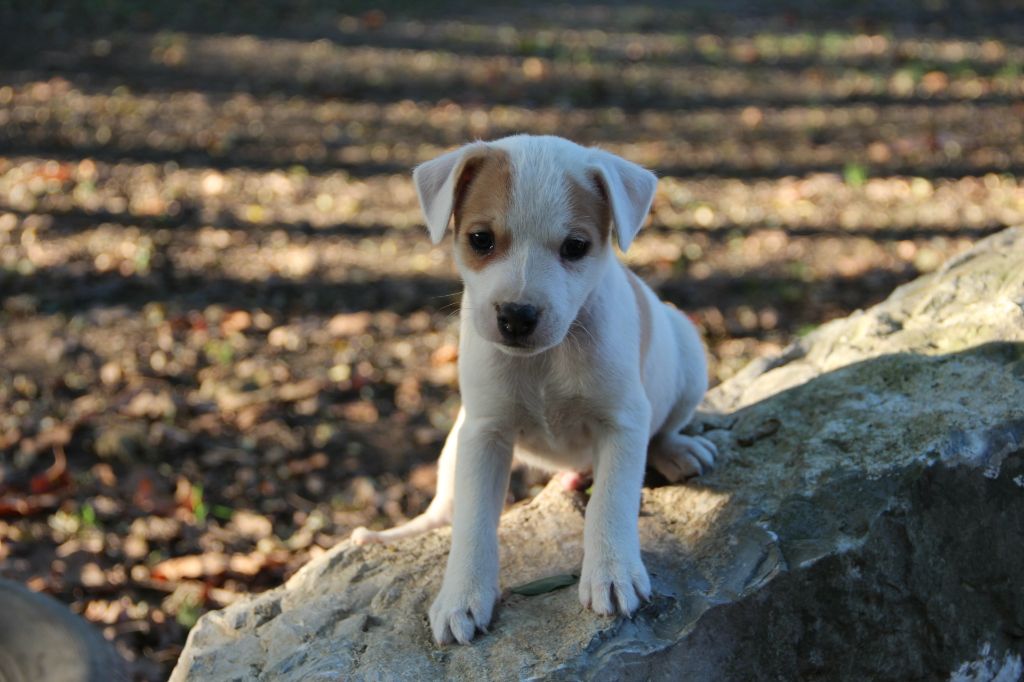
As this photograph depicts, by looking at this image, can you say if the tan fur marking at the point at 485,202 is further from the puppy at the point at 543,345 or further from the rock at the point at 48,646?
the rock at the point at 48,646

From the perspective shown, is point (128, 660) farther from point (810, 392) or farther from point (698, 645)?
point (810, 392)

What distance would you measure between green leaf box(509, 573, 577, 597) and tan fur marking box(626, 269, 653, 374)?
2.47ft

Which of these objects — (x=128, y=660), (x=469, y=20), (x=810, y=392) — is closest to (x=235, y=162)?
(x=469, y=20)

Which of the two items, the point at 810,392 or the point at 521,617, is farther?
the point at 810,392

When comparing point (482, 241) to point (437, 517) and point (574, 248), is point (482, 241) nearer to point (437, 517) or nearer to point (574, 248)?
point (574, 248)

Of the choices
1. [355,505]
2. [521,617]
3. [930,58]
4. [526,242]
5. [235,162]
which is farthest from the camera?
[930,58]

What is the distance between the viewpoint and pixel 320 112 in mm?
11102

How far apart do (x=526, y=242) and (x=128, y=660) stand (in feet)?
8.87

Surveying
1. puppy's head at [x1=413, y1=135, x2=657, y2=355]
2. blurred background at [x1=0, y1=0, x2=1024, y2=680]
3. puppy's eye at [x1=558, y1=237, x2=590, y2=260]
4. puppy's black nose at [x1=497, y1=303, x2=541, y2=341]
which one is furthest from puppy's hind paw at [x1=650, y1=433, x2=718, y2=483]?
blurred background at [x1=0, y1=0, x2=1024, y2=680]

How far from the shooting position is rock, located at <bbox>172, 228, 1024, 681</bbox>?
10.8ft

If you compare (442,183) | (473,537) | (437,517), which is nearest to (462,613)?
(473,537)

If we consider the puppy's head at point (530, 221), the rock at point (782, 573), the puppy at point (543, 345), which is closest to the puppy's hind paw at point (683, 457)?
the rock at point (782, 573)

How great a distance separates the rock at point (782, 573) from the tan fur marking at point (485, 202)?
1.13 m

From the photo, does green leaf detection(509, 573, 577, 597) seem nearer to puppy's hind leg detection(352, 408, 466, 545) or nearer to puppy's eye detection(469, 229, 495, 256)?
puppy's hind leg detection(352, 408, 466, 545)
